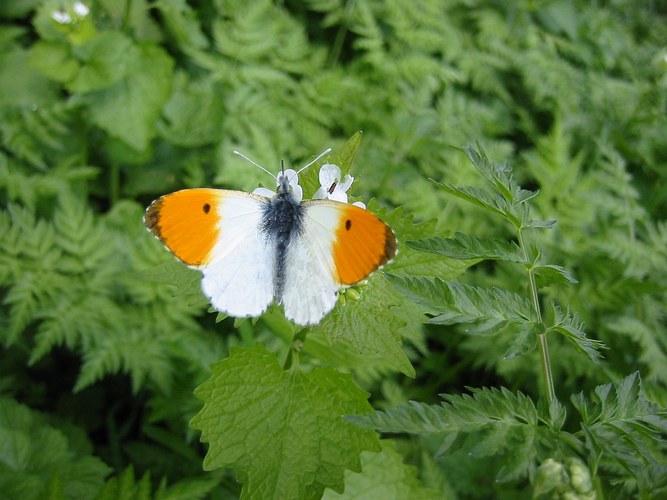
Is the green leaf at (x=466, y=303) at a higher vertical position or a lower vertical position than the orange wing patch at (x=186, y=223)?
higher

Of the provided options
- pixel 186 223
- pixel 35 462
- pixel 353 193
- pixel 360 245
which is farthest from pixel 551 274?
pixel 35 462

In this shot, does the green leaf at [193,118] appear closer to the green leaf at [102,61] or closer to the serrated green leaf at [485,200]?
the green leaf at [102,61]

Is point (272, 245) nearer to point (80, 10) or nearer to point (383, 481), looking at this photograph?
point (383, 481)

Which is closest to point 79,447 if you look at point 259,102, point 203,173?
point 203,173

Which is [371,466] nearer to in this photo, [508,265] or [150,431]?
[150,431]

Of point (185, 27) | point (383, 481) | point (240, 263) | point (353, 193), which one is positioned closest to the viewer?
point (240, 263)

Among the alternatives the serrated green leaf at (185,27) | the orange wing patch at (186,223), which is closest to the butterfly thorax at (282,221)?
the orange wing patch at (186,223)
